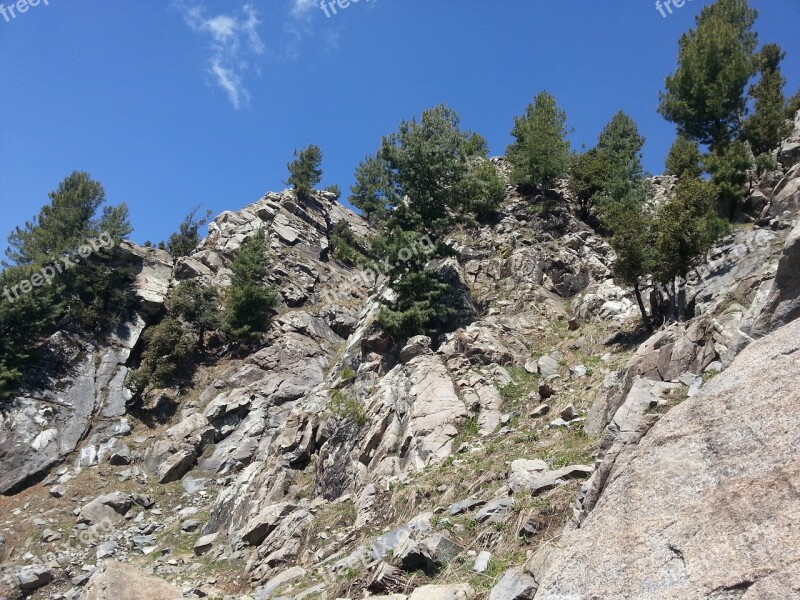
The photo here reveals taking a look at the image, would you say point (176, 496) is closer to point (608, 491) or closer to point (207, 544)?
point (207, 544)

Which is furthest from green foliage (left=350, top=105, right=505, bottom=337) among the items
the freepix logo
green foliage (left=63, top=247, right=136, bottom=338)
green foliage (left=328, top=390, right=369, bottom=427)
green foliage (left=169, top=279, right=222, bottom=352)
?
the freepix logo

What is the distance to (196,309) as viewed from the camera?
3556cm

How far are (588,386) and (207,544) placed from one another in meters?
13.6

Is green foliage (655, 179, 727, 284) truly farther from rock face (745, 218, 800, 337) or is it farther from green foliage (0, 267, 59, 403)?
green foliage (0, 267, 59, 403)

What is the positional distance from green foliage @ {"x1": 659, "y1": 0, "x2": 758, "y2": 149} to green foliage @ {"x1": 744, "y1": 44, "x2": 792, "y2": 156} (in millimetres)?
994

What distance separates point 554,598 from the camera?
560 centimetres

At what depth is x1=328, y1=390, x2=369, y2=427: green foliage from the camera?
1939 centimetres

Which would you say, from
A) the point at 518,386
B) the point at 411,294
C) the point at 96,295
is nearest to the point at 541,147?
the point at 411,294

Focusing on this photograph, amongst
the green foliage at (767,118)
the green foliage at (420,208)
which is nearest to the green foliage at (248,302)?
the green foliage at (420,208)

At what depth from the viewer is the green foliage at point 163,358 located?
3112 cm

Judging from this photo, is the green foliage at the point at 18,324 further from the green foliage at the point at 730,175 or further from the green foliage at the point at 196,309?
the green foliage at the point at 730,175

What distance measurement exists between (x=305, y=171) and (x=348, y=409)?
109 feet

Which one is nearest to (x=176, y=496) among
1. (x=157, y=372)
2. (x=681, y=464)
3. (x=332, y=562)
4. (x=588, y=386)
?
(x=157, y=372)

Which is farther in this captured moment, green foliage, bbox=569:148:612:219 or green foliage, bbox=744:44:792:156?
green foliage, bbox=569:148:612:219
